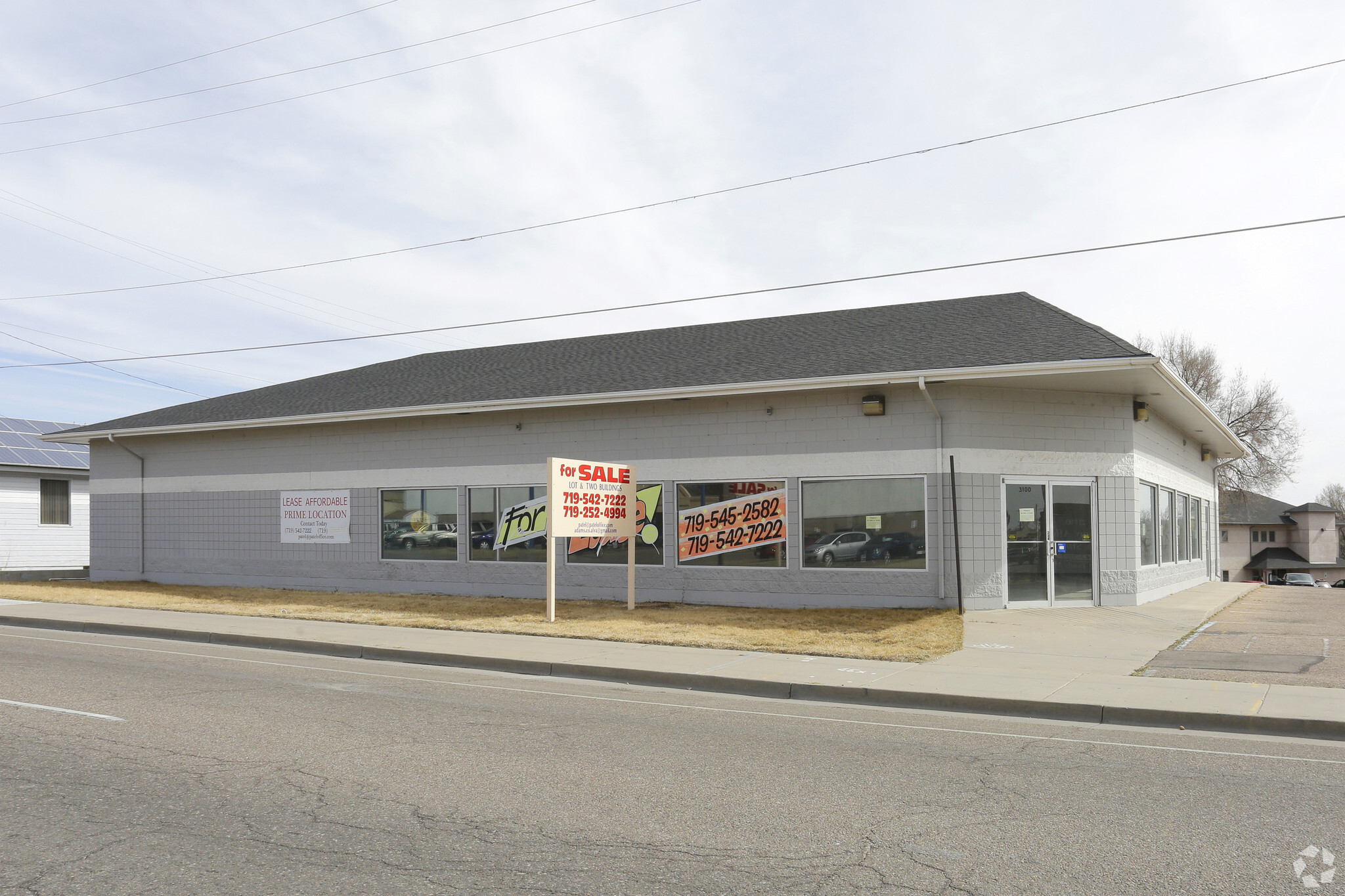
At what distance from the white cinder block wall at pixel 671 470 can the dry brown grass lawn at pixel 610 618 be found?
0.67m

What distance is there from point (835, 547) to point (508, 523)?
688cm

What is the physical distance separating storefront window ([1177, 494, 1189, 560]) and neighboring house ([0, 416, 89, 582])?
31.3 m

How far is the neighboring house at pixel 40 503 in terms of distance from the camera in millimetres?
31609

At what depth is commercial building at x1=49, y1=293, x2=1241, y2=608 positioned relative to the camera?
53.4 ft

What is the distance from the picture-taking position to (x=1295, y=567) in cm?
7225

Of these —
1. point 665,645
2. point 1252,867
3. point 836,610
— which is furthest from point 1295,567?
point 1252,867

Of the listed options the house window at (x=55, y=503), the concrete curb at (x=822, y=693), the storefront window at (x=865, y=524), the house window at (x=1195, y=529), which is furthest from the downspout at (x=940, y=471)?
the house window at (x=55, y=503)

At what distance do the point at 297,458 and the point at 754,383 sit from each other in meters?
11.5

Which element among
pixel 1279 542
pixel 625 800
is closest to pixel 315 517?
pixel 625 800

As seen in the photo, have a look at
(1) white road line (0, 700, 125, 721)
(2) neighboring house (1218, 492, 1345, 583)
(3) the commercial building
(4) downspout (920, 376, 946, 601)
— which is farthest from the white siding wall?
(2) neighboring house (1218, 492, 1345, 583)

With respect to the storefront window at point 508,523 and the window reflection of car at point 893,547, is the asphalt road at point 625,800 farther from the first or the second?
the storefront window at point 508,523

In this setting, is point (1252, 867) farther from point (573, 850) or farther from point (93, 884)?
point (93, 884)

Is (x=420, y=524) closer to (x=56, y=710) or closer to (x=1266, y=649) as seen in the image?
(x=56, y=710)

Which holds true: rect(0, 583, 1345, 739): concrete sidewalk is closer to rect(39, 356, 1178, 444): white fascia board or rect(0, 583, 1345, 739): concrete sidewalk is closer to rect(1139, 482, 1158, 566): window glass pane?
rect(1139, 482, 1158, 566): window glass pane
